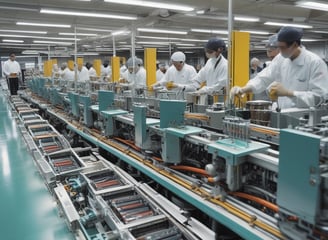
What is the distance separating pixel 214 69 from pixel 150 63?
2745mm

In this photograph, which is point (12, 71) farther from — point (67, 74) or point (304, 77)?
point (304, 77)

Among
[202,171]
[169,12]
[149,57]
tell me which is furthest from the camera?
[169,12]

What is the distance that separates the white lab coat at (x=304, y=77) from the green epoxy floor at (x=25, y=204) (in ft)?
7.26

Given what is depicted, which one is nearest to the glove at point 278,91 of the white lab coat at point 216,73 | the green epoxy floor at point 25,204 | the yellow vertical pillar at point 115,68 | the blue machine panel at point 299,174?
the blue machine panel at point 299,174

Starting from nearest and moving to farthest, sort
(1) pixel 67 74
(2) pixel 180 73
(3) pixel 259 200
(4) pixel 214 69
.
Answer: (3) pixel 259 200 < (4) pixel 214 69 < (2) pixel 180 73 < (1) pixel 67 74

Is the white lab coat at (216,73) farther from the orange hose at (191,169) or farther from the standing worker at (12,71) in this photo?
the standing worker at (12,71)

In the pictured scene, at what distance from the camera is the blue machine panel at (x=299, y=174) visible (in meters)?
1.32

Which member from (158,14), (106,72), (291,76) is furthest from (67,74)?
(291,76)

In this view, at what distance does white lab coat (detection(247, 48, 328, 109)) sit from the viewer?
2287mm

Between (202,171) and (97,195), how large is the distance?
97cm

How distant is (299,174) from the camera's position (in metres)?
1.39

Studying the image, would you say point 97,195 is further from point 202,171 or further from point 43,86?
point 43,86

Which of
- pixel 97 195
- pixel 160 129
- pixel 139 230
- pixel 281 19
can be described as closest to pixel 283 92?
pixel 160 129

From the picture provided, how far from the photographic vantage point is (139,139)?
3143 millimetres
